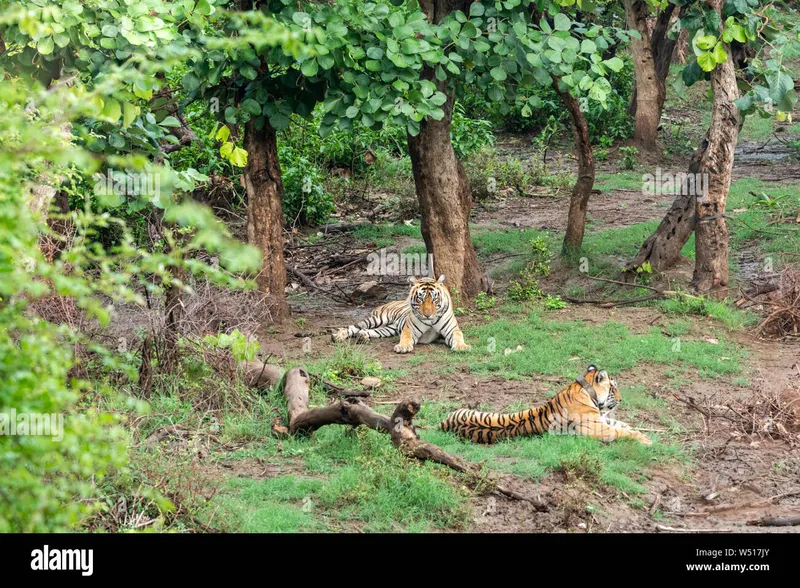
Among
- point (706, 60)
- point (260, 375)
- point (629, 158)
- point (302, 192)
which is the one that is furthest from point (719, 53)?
point (629, 158)

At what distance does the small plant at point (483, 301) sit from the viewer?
11875 millimetres

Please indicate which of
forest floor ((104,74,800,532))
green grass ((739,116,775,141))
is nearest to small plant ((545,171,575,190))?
forest floor ((104,74,800,532))

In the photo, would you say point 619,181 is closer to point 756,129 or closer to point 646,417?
point 756,129

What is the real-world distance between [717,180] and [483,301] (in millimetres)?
3045

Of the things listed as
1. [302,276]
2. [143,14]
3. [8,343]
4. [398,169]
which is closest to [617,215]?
[398,169]

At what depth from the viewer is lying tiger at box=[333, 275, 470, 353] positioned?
35.5 ft


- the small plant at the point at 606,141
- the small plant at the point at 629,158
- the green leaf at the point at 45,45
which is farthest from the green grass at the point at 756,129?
the green leaf at the point at 45,45

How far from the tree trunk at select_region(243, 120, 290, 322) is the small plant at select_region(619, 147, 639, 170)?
9.39m

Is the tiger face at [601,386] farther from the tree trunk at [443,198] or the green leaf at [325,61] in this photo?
the tree trunk at [443,198]

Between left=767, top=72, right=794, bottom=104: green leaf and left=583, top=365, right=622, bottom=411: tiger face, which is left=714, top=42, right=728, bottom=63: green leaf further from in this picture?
left=583, top=365, right=622, bottom=411: tiger face

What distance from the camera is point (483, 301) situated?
39.3 feet

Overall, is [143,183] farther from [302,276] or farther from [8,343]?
[302,276]

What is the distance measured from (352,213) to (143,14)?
9.17 meters

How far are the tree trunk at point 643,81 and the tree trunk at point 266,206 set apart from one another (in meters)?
9.53
